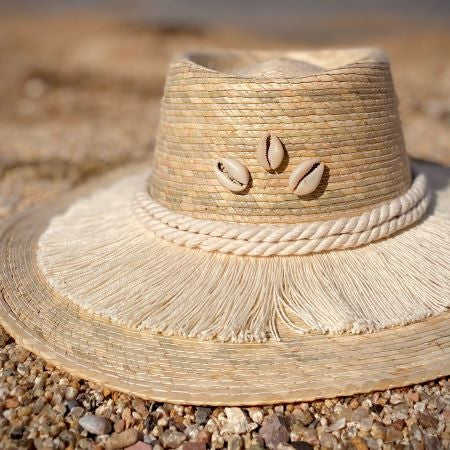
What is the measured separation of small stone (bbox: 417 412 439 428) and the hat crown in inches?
26.0

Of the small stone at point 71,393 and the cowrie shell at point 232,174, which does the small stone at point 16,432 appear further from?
the cowrie shell at point 232,174

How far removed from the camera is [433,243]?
183 centimetres

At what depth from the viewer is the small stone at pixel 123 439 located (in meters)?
1.30

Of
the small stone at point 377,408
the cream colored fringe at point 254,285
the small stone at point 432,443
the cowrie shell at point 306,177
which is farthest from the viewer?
the cowrie shell at point 306,177

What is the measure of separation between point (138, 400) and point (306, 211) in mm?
770

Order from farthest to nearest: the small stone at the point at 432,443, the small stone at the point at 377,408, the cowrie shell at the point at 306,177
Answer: the cowrie shell at the point at 306,177
the small stone at the point at 377,408
the small stone at the point at 432,443

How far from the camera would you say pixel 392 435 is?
4.21 feet

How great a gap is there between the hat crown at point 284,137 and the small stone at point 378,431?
0.66m

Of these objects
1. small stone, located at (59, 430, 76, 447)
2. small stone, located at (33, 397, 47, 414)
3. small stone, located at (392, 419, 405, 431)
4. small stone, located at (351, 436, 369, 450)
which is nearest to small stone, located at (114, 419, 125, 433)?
small stone, located at (59, 430, 76, 447)

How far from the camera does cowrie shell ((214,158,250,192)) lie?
65.5 inches

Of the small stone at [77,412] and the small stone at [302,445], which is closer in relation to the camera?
the small stone at [302,445]

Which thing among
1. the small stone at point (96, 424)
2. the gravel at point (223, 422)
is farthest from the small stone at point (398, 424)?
the small stone at point (96, 424)

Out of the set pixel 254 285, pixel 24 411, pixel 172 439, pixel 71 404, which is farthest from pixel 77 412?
pixel 254 285

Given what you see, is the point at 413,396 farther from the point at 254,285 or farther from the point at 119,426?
the point at 119,426
